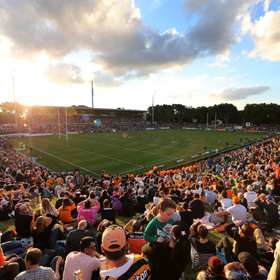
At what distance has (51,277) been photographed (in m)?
3.29

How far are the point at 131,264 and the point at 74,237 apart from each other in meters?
2.68

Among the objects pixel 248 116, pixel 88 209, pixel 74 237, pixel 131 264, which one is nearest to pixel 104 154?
pixel 88 209

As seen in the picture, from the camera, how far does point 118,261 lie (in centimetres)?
218

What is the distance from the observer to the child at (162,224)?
2982 millimetres

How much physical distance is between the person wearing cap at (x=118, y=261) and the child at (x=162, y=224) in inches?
31.3

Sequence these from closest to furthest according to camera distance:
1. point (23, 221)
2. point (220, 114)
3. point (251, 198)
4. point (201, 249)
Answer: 1. point (201, 249)
2. point (23, 221)
3. point (251, 198)
4. point (220, 114)

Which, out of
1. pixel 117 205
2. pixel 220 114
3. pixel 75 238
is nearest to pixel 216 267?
pixel 75 238

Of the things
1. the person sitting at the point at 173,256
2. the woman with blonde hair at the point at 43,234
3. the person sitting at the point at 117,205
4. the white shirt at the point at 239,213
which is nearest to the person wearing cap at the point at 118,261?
the person sitting at the point at 173,256

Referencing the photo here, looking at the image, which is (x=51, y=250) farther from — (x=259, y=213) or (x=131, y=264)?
(x=259, y=213)

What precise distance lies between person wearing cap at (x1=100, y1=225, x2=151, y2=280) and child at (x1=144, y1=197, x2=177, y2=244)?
0.79 metres

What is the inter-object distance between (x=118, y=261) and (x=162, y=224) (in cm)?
119

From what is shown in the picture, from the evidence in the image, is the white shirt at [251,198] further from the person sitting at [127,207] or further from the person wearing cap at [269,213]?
the person sitting at [127,207]

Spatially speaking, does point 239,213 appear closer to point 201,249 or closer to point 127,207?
point 201,249

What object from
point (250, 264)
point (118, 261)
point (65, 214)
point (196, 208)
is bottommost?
point (65, 214)
